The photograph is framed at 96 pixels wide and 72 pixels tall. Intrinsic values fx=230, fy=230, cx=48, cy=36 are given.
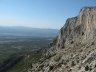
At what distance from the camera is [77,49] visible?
88.6 m

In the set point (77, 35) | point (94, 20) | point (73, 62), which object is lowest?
point (73, 62)

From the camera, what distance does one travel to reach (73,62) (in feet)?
248

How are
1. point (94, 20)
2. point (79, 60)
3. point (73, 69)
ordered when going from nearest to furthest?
point (73, 69)
point (79, 60)
point (94, 20)

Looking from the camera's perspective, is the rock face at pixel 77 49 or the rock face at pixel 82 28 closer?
the rock face at pixel 77 49

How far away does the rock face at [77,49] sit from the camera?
68.6 metres

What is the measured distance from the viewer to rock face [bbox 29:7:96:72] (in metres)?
68.6

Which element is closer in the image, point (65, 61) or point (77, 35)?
point (65, 61)

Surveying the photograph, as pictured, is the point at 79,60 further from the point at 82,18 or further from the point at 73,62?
the point at 82,18

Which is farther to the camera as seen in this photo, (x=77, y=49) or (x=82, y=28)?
(x=82, y=28)

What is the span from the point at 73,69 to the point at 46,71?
23.0 metres

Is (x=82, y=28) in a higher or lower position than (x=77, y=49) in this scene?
higher

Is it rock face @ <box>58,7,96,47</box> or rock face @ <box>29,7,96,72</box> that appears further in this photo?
rock face @ <box>58,7,96,47</box>

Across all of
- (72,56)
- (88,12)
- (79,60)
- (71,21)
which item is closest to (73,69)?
(79,60)

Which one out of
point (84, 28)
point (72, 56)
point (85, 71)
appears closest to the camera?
point (85, 71)
